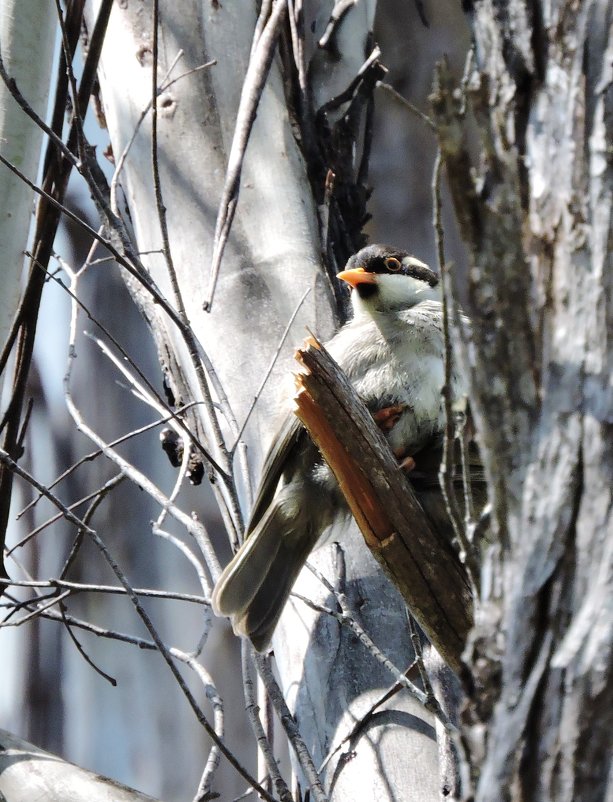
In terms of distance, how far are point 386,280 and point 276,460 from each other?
87 centimetres

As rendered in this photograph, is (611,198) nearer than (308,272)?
Yes

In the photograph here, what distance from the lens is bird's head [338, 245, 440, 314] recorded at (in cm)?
329

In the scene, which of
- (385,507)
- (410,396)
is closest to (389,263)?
(410,396)

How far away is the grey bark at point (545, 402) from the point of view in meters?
1.07

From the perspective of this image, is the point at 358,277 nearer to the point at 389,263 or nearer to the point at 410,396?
the point at 389,263

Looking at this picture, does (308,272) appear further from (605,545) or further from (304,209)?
(605,545)

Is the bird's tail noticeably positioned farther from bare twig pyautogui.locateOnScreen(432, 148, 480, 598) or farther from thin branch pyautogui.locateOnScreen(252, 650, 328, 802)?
bare twig pyautogui.locateOnScreen(432, 148, 480, 598)

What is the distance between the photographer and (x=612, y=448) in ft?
3.65

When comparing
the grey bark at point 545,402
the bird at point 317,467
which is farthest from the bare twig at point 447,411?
the bird at point 317,467

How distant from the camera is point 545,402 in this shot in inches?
45.0

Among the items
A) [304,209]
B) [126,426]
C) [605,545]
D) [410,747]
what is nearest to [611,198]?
[605,545]

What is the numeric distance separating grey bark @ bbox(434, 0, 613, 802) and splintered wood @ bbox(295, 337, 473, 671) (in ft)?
3.09

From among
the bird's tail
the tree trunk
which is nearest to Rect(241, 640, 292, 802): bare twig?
the bird's tail

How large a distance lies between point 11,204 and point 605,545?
2.20 meters
